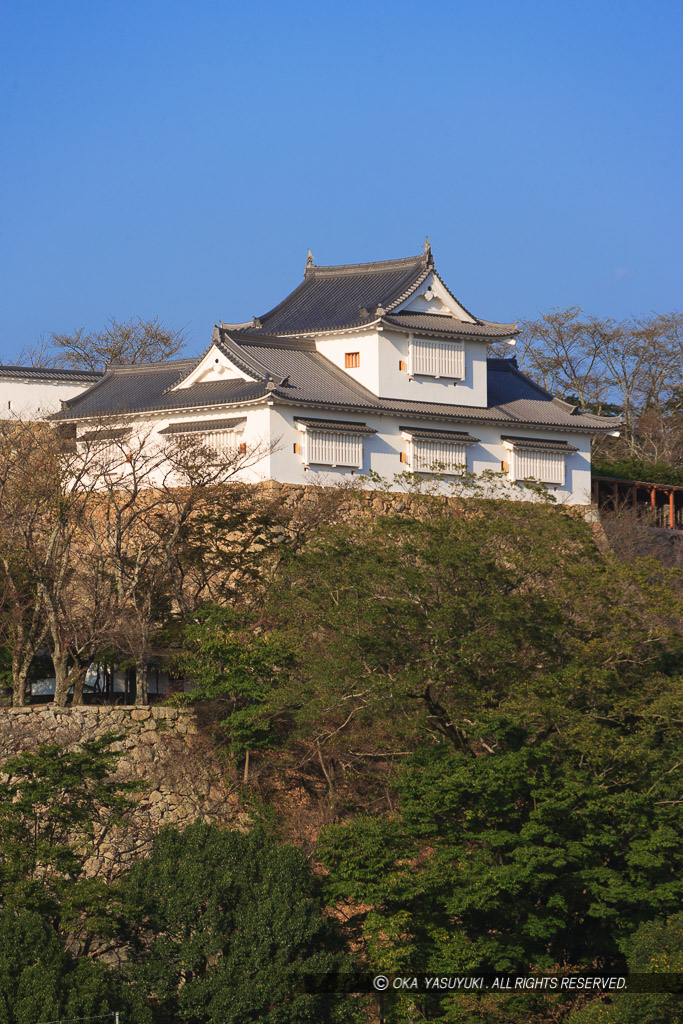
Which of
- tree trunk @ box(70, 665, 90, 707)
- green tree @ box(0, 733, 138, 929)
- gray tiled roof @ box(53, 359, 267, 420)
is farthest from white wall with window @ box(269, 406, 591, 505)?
green tree @ box(0, 733, 138, 929)

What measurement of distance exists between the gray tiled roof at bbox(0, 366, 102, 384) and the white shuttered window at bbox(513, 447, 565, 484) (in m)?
10.4

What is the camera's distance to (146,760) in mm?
20500

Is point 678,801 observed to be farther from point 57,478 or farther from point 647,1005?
point 57,478

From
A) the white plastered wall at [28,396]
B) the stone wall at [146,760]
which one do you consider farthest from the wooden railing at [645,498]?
the stone wall at [146,760]

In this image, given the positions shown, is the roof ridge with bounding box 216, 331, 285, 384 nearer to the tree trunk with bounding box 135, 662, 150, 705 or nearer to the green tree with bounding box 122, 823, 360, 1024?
the tree trunk with bounding box 135, 662, 150, 705

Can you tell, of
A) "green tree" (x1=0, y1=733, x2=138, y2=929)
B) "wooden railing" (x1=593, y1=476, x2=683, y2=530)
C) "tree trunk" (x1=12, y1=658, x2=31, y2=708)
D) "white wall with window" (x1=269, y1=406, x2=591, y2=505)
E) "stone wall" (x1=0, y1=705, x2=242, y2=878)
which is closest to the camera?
"green tree" (x1=0, y1=733, x2=138, y2=929)

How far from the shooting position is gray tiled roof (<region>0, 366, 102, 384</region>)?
103 ft

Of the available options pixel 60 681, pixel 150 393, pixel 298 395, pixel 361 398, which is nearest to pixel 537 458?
pixel 361 398

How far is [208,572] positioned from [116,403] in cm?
694

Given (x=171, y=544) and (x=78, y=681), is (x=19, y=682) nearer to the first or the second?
(x=78, y=681)

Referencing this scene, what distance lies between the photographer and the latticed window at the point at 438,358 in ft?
92.1

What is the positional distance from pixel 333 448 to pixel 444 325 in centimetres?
407

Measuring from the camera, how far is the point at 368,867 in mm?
17562

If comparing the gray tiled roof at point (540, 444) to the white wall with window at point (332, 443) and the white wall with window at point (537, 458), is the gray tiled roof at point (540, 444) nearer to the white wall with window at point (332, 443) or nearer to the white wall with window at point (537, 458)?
the white wall with window at point (537, 458)
